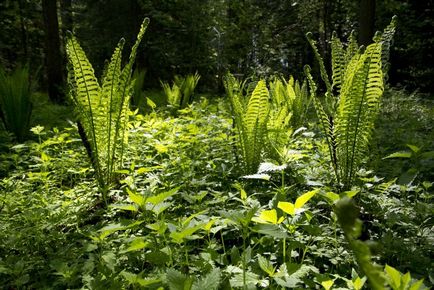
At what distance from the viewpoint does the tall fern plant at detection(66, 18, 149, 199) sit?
1.96 metres

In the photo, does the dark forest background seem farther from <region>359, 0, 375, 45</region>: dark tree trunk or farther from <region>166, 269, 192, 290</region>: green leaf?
<region>166, 269, 192, 290</region>: green leaf

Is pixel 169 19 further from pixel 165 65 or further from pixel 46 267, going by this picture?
pixel 46 267

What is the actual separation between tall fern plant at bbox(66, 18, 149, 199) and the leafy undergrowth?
0.22 meters

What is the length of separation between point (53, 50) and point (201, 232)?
5.38 meters

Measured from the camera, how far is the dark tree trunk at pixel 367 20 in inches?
218

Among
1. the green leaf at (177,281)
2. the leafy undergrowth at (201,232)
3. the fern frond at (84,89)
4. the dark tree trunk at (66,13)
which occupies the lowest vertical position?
the leafy undergrowth at (201,232)

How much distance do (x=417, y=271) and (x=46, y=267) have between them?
1318 millimetres

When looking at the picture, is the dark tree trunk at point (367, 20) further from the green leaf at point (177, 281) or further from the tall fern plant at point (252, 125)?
the green leaf at point (177, 281)

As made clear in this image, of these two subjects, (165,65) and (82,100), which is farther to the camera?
(165,65)

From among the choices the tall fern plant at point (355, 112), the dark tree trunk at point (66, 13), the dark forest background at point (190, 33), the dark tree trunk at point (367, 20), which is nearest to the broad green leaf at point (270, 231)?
the tall fern plant at point (355, 112)

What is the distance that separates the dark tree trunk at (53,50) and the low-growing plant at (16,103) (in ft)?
8.34

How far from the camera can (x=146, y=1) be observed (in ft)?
31.4

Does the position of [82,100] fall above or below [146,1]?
below

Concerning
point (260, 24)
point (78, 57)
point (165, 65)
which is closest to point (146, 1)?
point (165, 65)
